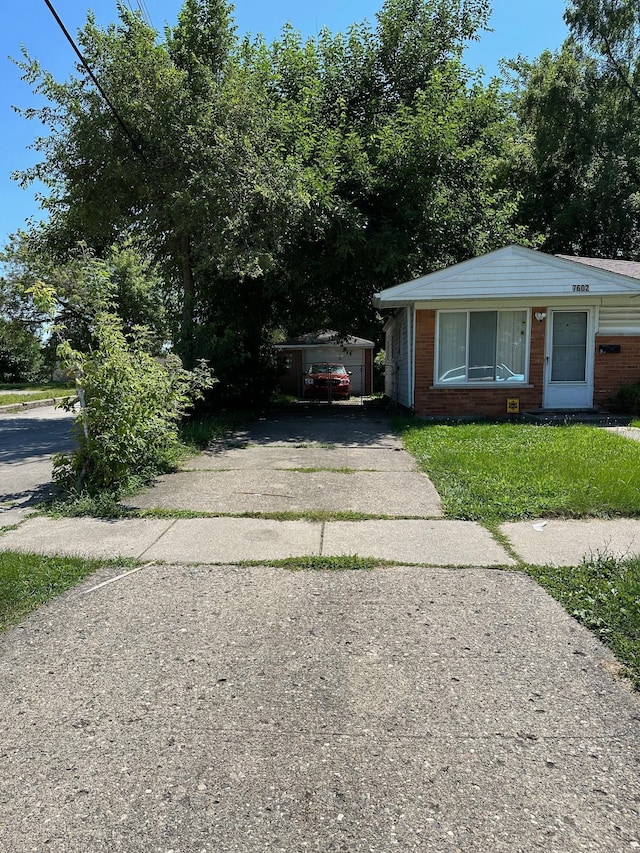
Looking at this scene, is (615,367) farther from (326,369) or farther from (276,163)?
(326,369)

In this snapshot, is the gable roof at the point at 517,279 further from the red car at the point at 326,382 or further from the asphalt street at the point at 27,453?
the red car at the point at 326,382

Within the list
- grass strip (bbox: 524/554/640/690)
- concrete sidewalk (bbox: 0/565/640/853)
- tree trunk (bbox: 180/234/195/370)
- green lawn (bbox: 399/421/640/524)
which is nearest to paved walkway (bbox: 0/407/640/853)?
concrete sidewalk (bbox: 0/565/640/853)

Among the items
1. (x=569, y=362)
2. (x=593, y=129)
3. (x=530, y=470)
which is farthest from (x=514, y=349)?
(x=593, y=129)

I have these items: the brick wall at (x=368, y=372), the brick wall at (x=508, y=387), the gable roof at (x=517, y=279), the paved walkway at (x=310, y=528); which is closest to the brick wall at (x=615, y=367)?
the brick wall at (x=508, y=387)

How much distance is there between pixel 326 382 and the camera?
981 inches

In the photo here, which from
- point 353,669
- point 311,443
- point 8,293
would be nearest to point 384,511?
point 353,669

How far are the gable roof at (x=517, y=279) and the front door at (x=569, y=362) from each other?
748 millimetres

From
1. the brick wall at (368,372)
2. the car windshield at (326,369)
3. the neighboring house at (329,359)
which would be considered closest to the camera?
the car windshield at (326,369)

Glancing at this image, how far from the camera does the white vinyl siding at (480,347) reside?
42.1ft

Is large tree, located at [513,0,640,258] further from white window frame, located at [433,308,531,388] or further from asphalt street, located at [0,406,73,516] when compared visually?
asphalt street, located at [0,406,73,516]

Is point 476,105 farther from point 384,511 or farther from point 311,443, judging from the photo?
point 384,511

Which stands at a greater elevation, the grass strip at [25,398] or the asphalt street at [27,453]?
the grass strip at [25,398]

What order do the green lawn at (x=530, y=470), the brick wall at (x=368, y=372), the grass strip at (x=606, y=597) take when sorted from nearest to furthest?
1. the grass strip at (x=606, y=597)
2. the green lawn at (x=530, y=470)
3. the brick wall at (x=368, y=372)

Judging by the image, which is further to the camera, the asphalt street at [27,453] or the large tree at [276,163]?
the large tree at [276,163]
